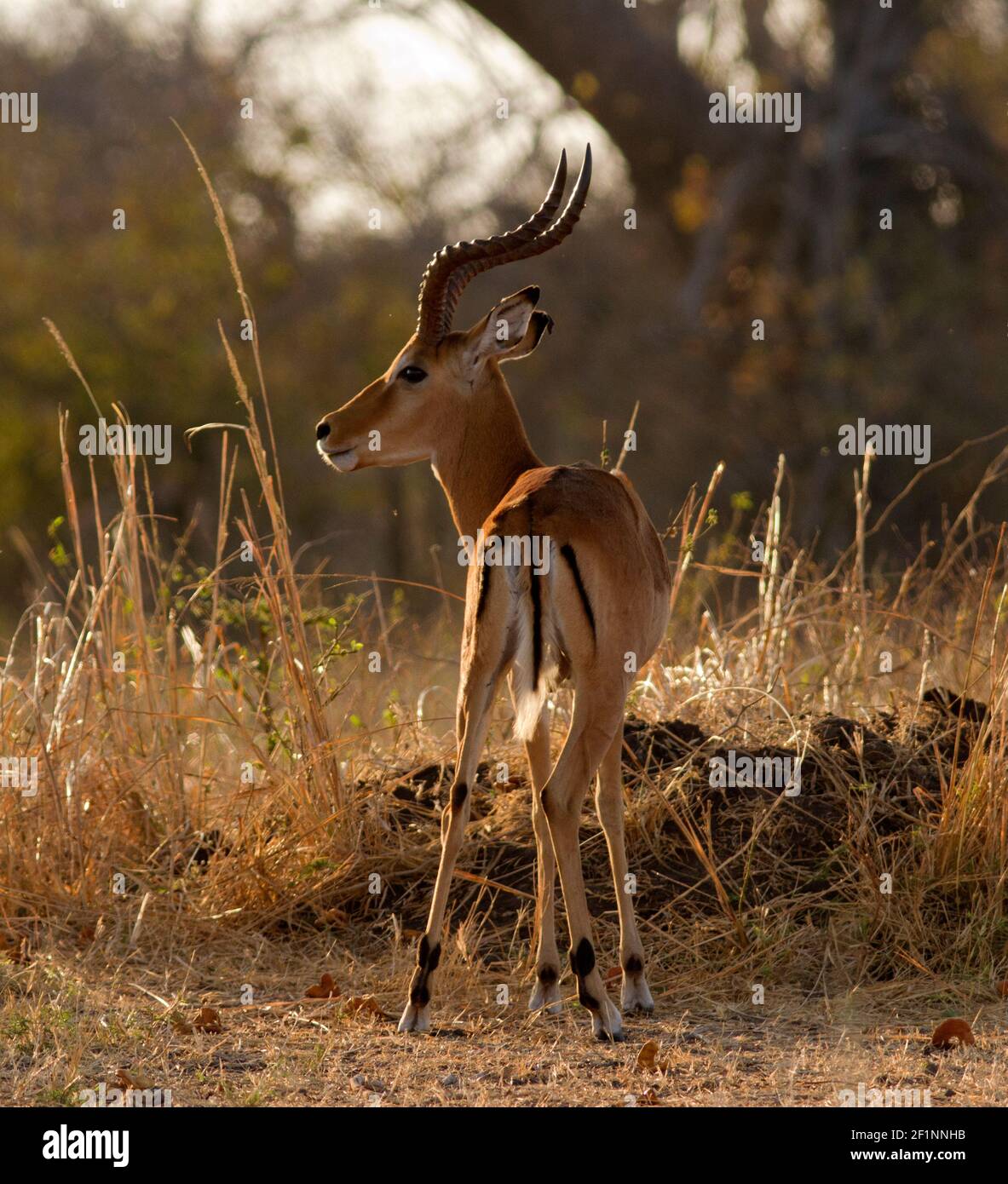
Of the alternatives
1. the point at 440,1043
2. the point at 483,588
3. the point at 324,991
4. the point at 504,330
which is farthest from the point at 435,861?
the point at 504,330

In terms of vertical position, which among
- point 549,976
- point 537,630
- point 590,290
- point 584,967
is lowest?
point 549,976

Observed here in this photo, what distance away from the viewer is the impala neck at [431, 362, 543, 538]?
5.85 meters

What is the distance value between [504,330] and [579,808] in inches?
78.4

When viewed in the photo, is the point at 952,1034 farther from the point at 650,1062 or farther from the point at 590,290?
the point at 590,290

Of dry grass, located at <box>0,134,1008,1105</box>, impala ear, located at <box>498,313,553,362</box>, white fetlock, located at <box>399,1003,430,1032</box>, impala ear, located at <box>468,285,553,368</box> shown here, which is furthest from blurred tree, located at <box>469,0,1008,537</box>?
white fetlock, located at <box>399,1003,430,1032</box>

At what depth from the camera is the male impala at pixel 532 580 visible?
190 inches

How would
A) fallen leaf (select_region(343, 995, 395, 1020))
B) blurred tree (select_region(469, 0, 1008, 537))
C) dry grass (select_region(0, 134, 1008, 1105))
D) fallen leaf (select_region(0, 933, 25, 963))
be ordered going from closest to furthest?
dry grass (select_region(0, 134, 1008, 1105))
fallen leaf (select_region(343, 995, 395, 1020))
fallen leaf (select_region(0, 933, 25, 963))
blurred tree (select_region(469, 0, 1008, 537))

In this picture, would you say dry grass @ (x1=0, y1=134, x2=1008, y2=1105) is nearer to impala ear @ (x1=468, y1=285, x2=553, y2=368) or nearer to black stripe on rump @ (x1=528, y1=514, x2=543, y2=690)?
impala ear @ (x1=468, y1=285, x2=553, y2=368)

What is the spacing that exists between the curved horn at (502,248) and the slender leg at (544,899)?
64.1 inches

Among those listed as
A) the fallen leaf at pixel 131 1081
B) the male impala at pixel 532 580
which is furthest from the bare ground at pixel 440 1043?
the male impala at pixel 532 580

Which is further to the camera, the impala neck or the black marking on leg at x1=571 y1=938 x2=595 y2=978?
the impala neck

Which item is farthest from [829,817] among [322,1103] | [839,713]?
[322,1103]

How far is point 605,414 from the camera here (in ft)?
74.5

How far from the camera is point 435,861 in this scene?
20.3 feet
